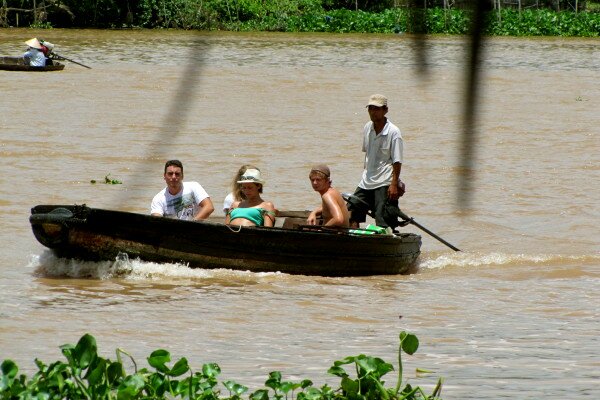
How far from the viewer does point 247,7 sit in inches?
53.9

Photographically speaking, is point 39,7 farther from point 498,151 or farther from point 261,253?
point 498,151

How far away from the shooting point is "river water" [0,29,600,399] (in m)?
1.91

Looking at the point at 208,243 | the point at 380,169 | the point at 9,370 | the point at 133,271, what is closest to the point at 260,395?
the point at 9,370

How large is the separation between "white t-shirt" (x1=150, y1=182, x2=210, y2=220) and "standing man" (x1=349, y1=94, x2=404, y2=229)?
47.1 inches

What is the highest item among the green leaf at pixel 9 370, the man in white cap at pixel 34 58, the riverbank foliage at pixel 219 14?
the riverbank foliage at pixel 219 14

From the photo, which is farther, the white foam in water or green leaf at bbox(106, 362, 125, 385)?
the white foam in water

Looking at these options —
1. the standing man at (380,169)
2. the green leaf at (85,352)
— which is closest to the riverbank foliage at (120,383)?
the green leaf at (85,352)

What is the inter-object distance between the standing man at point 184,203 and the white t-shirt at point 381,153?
1.21 meters

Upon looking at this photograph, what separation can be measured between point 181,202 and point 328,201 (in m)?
1.16

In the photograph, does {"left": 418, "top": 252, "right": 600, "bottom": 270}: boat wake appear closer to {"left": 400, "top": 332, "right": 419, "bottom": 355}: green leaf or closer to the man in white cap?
{"left": 400, "top": 332, "right": 419, "bottom": 355}: green leaf

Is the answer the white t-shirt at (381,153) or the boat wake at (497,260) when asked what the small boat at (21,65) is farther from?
the white t-shirt at (381,153)

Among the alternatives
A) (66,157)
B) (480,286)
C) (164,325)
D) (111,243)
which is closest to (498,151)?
(66,157)

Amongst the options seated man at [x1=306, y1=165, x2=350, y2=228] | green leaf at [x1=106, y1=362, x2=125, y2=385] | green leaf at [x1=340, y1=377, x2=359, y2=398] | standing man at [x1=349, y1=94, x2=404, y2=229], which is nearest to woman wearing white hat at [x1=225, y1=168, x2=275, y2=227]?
seated man at [x1=306, y1=165, x2=350, y2=228]

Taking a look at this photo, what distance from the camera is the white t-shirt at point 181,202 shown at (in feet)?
30.0
